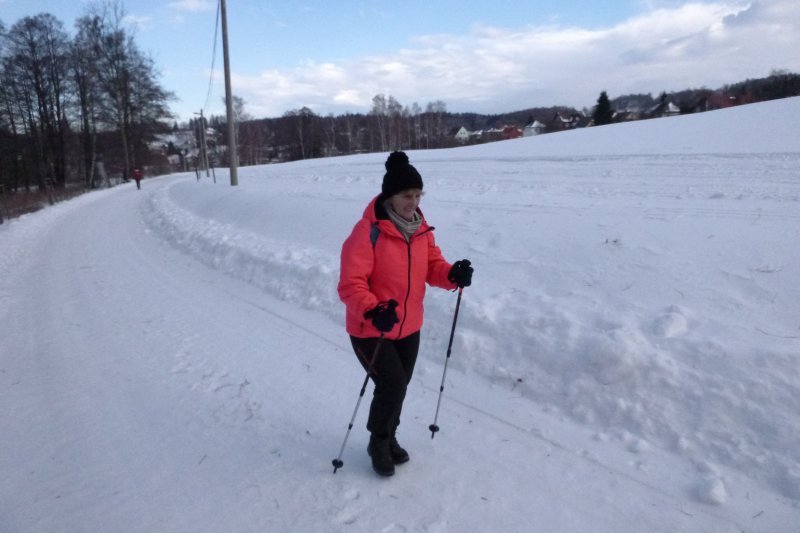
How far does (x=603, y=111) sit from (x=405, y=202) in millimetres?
50675

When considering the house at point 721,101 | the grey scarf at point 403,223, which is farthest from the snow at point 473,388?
the house at point 721,101

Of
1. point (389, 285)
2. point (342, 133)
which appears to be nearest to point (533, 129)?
point (342, 133)

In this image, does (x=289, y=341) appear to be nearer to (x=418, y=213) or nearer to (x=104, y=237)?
(x=418, y=213)

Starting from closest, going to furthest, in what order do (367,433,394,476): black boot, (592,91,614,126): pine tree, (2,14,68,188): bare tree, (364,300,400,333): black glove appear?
(364,300,400,333): black glove, (367,433,394,476): black boot, (2,14,68,188): bare tree, (592,91,614,126): pine tree

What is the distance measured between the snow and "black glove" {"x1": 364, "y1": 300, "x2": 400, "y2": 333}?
1.05 m

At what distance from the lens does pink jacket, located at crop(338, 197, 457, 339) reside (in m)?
2.58

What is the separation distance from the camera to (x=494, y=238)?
641cm

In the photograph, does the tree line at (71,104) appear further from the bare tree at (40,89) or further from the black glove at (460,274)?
the black glove at (460,274)

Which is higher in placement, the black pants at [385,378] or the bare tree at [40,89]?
the bare tree at [40,89]

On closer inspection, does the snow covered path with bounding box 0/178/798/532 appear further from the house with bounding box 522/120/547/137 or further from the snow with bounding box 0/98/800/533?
the house with bounding box 522/120/547/137

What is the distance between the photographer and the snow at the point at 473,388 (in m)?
2.68

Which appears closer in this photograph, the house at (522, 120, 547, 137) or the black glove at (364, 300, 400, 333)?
the black glove at (364, 300, 400, 333)

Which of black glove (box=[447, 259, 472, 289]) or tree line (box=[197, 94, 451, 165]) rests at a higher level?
tree line (box=[197, 94, 451, 165])

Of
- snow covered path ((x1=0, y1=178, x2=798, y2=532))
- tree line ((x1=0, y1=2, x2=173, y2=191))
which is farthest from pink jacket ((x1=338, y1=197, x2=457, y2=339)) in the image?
tree line ((x1=0, y1=2, x2=173, y2=191))
